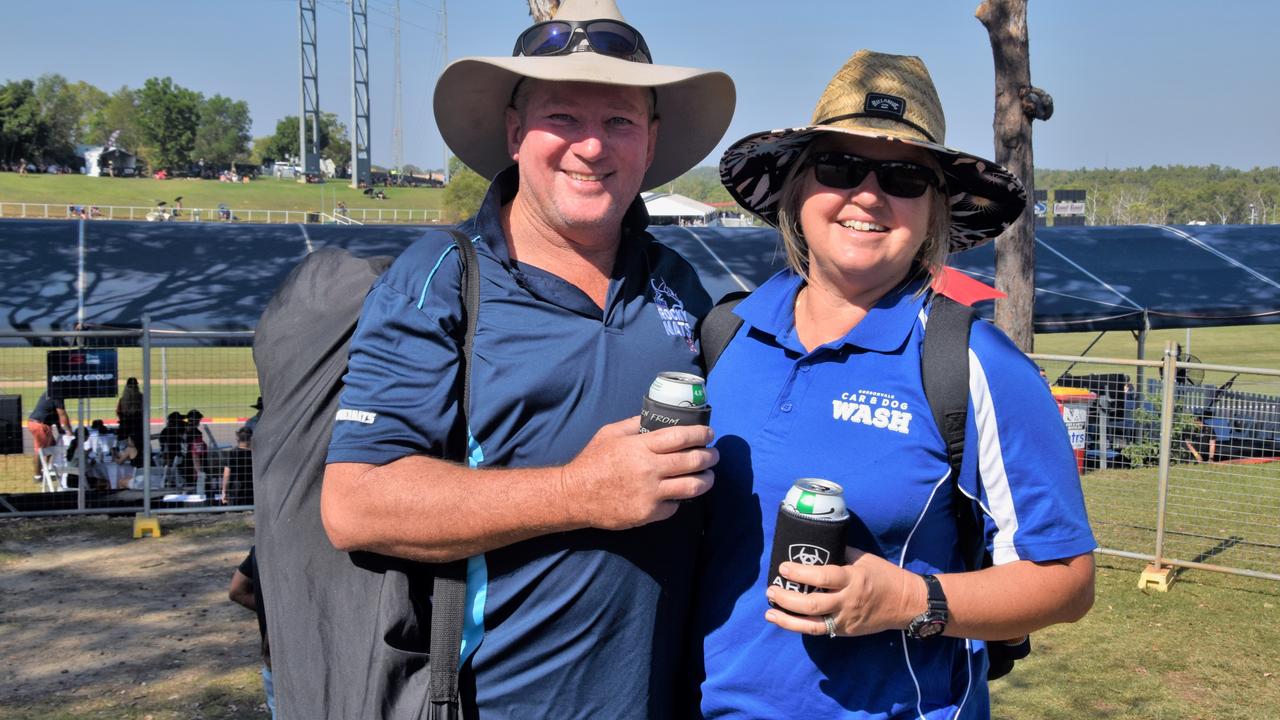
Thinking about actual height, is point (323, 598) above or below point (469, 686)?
above

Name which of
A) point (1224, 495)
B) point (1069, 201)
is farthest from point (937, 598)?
point (1069, 201)

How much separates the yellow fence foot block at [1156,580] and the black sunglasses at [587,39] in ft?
22.0

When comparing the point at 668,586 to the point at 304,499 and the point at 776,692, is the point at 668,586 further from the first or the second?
Result: the point at 304,499

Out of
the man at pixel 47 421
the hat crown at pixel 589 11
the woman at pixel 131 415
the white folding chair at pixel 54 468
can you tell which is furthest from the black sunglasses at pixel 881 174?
the man at pixel 47 421

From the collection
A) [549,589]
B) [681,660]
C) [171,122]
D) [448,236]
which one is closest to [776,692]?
[681,660]

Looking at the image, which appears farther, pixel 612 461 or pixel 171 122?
pixel 171 122

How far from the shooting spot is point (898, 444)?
1.89 metres

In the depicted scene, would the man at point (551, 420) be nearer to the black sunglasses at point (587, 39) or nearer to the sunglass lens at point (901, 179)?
the black sunglasses at point (587, 39)

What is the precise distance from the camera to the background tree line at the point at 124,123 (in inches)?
4336

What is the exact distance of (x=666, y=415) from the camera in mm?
1735

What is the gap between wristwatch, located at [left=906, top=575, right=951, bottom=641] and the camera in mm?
1808

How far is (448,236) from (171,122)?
15126 cm

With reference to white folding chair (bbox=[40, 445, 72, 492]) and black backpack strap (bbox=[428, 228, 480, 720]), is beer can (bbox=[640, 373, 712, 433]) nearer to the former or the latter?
black backpack strap (bbox=[428, 228, 480, 720])

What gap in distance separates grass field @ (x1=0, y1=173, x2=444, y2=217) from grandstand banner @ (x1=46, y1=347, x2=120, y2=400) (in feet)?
280
